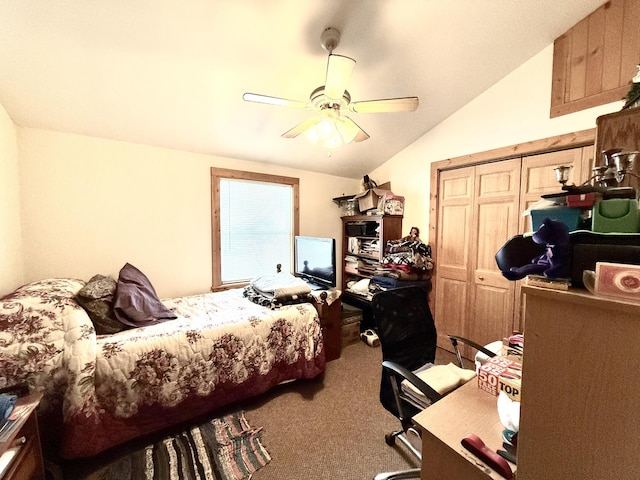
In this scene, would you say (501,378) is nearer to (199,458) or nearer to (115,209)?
(199,458)

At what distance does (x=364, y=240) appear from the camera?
3.53 meters

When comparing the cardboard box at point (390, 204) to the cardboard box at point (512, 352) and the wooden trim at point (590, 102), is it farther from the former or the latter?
the cardboard box at point (512, 352)

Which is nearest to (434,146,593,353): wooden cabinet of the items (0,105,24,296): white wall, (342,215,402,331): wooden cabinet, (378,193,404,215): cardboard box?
(378,193,404,215): cardboard box

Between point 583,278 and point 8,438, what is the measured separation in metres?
1.94

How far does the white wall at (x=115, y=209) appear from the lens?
211 centimetres

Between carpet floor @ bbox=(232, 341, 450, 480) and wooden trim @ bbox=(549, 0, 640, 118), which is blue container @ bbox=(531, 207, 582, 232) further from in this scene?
wooden trim @ bbox=(549, 0, 640, 118)

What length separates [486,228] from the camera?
2.50m

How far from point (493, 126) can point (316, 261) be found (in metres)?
2.19

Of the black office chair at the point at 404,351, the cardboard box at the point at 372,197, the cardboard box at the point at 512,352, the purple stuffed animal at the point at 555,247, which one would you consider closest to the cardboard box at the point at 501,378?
the cardboard box at the point at 512,352

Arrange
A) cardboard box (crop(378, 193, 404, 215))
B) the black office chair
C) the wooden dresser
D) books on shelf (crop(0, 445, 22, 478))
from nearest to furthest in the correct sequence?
the wooden dresser → books on shelf (crop(0, 445, 22, 478)) → the black office chair → cardboard box (crop(378, 193, 404, 215))

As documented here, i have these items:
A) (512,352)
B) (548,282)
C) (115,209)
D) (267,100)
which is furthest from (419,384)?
(115,209)

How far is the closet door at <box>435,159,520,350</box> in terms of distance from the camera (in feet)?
7.80

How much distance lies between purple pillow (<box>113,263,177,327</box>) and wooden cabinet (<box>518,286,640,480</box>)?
2232 mm

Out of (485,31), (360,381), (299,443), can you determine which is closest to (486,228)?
(485,31)
